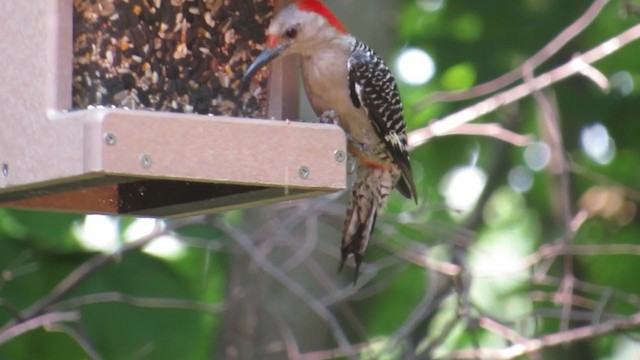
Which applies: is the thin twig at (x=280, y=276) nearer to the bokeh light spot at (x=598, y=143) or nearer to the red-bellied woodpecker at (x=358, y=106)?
the red-bellied woodpecker at (x=358, y=106)

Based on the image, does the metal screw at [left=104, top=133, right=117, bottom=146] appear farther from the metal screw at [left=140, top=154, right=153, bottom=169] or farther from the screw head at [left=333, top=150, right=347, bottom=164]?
the screw head at [left=333, top=150, right=347, bottom=164]

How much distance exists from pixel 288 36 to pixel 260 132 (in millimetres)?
761

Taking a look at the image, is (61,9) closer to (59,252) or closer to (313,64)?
(313,64)

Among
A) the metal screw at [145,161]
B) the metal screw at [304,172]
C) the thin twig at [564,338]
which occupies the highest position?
the metal screw at [145,161]

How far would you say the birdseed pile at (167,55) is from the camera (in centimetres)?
382

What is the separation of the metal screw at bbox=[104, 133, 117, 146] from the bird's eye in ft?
3.44

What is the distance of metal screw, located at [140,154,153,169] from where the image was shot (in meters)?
3.42

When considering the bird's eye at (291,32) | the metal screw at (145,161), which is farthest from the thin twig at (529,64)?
the metal screw at (145,161)

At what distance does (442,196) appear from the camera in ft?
24.9

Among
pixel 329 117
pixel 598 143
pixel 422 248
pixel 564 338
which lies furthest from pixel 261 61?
pixel 598 143

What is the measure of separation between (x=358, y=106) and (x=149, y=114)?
161cm

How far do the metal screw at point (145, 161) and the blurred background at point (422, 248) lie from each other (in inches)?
71.9

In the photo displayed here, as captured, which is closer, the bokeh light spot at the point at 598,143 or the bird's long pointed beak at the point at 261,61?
the bird's long pointed beak at the point at 261,61

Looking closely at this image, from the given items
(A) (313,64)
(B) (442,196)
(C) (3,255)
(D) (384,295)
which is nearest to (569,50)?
(B) (442,196)
